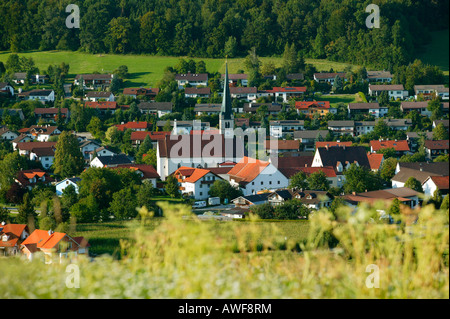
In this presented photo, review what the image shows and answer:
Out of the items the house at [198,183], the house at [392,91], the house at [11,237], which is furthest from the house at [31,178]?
the house at [392,91]

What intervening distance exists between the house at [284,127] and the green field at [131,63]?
8.71 m

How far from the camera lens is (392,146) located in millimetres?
23656

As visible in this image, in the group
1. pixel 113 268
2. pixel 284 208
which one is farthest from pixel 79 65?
pixel 113 268

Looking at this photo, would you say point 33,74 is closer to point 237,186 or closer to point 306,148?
point 306,148

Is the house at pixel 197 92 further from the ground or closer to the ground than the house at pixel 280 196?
further from the ground

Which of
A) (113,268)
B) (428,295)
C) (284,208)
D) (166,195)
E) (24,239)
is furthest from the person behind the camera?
(166,195)

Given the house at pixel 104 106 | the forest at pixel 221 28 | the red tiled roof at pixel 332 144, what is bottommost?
the red tiled roof at pixel 332 144

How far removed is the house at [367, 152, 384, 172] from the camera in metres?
21.2

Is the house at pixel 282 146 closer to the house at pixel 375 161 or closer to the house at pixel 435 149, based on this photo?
the house at pixel 375 161

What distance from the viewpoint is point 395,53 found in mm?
34750

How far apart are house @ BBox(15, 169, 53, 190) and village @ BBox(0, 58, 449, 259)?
4 cm

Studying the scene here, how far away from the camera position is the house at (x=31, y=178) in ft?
63.1

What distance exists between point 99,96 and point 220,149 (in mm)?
10162

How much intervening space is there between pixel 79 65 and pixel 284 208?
922 inches
